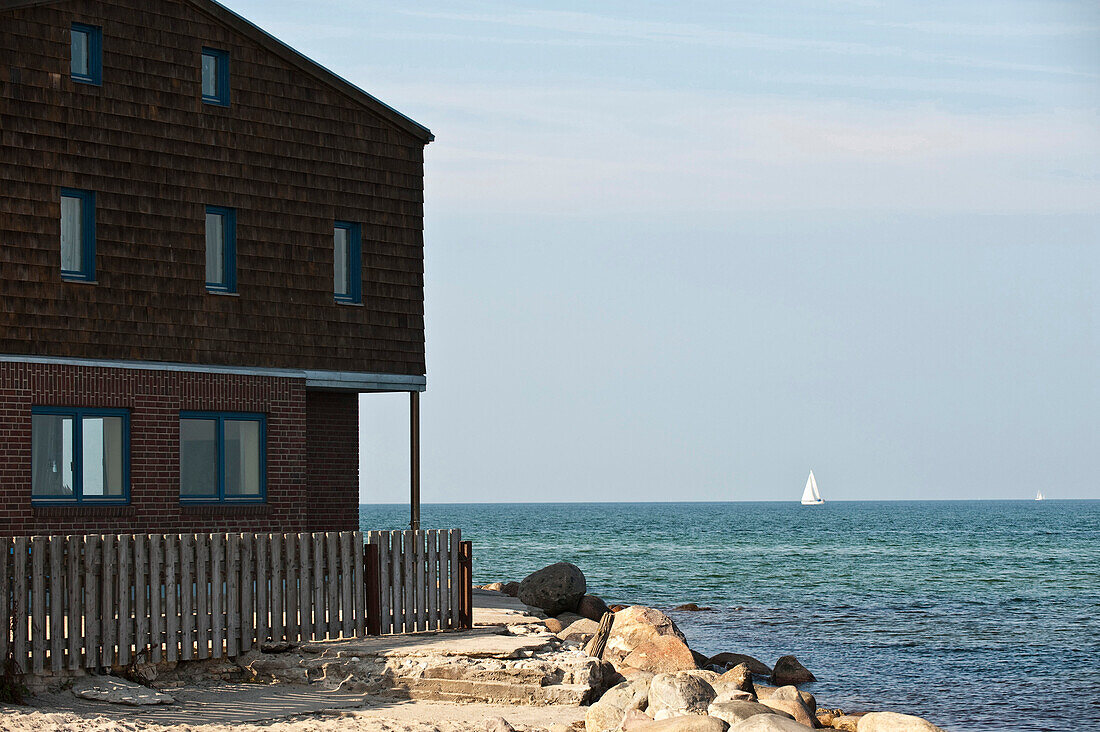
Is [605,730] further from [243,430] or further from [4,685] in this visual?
[243,430]

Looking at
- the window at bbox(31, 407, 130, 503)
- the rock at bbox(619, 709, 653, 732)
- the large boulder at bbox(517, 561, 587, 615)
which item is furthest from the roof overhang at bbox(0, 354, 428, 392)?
the rock at bbox(619, 709, 653, 732)

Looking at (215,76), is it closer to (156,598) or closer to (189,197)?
(189,197)

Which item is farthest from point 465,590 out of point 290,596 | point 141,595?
point 141,595

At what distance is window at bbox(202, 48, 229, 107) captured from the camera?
69.5 feet

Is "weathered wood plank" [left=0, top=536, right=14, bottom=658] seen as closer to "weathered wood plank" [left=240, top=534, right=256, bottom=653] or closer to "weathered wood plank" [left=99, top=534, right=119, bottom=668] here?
"weathered wood plank" [left=99, top=534, right=119, bottom=668]

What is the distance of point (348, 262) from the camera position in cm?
2283

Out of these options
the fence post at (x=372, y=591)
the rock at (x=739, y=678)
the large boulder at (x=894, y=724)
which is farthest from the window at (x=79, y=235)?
the large boulder at (x=894, y=724)

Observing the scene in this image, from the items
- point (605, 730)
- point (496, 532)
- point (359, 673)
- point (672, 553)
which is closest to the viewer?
point (605, 730)

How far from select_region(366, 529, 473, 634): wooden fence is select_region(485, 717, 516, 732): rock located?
3856 millimetres

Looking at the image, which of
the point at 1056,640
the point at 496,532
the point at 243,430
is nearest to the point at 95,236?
the point at 243,430

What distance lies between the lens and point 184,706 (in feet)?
45.9

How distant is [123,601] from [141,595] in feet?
0.76

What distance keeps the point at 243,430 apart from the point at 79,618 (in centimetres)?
723

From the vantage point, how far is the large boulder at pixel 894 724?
1582 cm
